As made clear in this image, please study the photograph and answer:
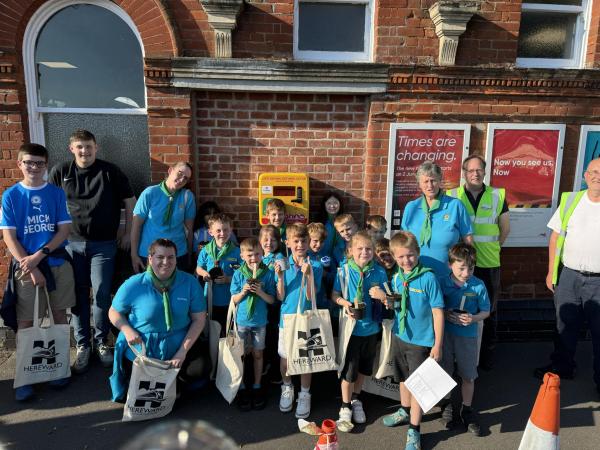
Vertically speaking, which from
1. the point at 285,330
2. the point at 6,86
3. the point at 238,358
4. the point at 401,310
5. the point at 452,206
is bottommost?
the point at 238,358

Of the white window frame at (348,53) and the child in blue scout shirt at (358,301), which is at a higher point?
the white window frame at (348,53)

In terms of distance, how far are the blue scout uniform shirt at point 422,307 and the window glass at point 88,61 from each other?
133 inches

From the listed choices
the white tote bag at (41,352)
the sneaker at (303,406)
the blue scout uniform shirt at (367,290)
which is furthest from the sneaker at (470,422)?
the white tote bag at (41,352)

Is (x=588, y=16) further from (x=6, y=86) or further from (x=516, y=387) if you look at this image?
(x=6, y=86)

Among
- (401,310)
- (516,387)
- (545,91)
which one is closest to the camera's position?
(401,310)

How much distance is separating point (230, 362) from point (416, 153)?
2.87 meters

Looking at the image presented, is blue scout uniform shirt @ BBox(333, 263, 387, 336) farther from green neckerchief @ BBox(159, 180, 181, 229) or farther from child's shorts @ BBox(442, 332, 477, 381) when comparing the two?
green neckerchief @ BBox(159, 180, 181, 229)

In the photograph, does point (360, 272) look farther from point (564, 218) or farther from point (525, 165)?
point (525, 165)

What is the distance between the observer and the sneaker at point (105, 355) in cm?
412

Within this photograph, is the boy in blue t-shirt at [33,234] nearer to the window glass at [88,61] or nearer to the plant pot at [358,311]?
the window glass at [88,61]

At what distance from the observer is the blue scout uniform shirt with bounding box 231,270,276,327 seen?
346 centimetres

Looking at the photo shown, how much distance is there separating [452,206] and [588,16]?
10.3 feet

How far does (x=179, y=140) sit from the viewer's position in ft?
14.6

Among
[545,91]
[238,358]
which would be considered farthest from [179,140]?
[545,91]
